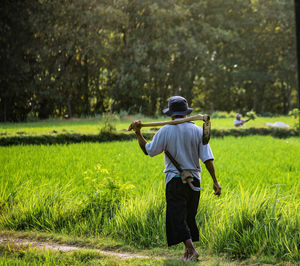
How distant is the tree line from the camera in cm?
1872

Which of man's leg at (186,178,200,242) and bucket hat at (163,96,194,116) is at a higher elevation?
bucket hat at (163,96,194,116)

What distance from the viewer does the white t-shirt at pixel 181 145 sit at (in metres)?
3.54

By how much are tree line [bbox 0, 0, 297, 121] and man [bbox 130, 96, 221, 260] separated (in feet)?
52.4

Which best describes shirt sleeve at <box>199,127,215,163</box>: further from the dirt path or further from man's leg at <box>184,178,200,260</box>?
the dirt path

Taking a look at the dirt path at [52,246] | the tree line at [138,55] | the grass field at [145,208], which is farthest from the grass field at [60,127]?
the dirt path at [52,246]

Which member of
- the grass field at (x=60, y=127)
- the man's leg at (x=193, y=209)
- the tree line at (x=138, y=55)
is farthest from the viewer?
the tree line at (x=138, y=55)

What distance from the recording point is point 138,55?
22.7 m

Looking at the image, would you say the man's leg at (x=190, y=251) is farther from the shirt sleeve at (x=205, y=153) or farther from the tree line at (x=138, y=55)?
the tree line at (x=138, y=55)

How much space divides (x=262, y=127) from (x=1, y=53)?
12.0 meters

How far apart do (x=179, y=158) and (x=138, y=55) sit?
19.8 meters

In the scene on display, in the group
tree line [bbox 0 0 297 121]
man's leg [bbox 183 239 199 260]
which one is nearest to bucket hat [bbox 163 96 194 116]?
man's leg [bbox 183 239 199 260]

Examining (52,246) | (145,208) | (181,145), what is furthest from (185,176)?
(52,246)

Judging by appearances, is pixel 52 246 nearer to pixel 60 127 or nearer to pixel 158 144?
pixel 158 144

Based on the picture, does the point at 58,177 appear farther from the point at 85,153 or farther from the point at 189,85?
the point at 189,85
